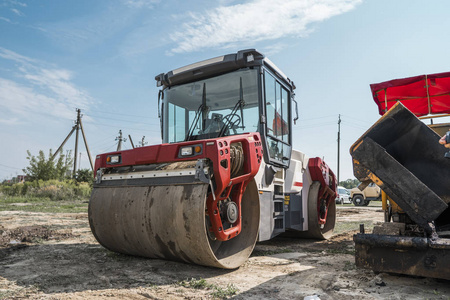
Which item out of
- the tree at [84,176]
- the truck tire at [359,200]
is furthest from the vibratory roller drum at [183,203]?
the tree at [84,176]

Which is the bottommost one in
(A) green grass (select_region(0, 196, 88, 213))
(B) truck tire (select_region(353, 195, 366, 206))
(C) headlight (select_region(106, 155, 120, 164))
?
(B) truck tire (select_region(353, 195, 366, 206))

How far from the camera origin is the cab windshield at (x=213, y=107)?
196 inches

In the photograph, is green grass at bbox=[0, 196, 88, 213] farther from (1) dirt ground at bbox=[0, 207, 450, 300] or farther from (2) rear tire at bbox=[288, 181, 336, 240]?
(2) rear tire at bbox=[288, 181, 336, 240]

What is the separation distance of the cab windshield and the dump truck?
1.71 metres

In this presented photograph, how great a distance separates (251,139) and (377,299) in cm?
211

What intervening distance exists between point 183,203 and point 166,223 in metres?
0.30

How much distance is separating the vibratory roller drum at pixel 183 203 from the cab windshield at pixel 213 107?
2.27ft

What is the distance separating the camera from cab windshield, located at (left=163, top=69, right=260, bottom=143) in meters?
4.99

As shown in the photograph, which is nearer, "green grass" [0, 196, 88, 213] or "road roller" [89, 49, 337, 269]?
"road roller" [89, 49, 337, 269]

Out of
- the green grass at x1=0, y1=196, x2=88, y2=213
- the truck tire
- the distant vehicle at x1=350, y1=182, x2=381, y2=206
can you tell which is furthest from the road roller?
the truck tire

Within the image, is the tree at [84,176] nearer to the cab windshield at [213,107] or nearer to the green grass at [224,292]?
the cab windshield at [213,107]

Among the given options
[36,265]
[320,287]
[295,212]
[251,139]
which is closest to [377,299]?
[320,287]

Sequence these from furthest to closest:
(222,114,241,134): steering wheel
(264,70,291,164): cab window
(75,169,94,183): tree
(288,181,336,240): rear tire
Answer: (75,169,94,183): tree
(288,181,336,240): rear tire
(264,70,291,164): cab window
(222,114,241,134): steering wheel

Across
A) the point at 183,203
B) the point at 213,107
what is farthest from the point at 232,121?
the point at 183,203
